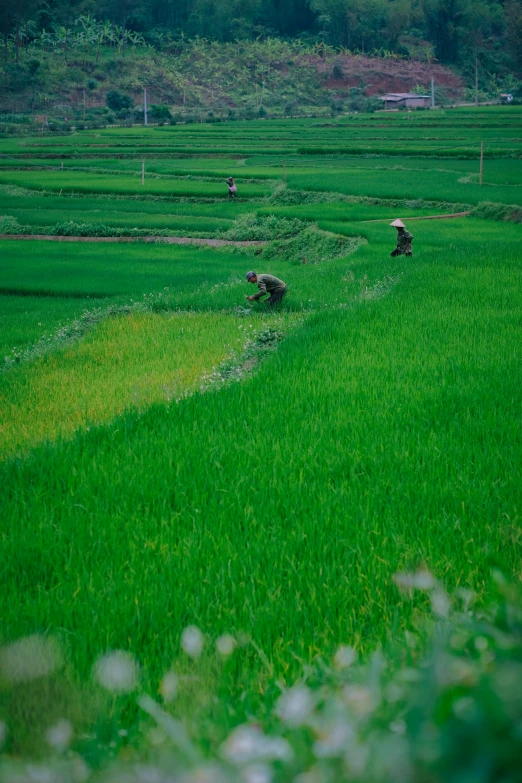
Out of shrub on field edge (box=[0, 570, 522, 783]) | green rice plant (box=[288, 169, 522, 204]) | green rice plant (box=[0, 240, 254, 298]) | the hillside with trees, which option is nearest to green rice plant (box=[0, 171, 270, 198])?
green rice plant (box=[288, 169, 522, 204])

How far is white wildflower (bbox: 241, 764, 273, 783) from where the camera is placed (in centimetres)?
102

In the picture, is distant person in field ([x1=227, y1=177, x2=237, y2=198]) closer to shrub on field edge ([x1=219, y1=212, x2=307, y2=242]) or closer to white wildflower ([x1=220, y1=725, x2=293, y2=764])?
shrub on field edge ([x1=219, y1=212, x2=307, y2=242])

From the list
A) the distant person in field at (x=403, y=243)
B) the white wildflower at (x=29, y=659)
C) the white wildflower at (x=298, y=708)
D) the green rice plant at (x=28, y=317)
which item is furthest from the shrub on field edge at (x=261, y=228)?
the white wildflower at (x=298, y=708)

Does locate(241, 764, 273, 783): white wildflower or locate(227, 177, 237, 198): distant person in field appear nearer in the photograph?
locate(241, 764, 273, 783): white wildflower

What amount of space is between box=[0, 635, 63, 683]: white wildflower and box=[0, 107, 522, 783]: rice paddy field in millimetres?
55

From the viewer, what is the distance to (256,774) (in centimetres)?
103

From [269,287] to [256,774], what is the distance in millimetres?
9912

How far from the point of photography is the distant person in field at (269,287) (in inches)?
413

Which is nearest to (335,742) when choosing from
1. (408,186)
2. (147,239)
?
(147,239)

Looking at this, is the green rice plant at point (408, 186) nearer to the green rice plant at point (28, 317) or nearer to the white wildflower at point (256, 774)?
the green rice plant at point (28, 317)

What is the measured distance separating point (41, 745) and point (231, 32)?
10142 cm

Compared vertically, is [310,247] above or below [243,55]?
below

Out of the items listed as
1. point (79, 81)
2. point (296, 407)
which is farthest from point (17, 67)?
point (296, 407)

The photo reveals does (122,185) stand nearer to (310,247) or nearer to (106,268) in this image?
(310,247)
